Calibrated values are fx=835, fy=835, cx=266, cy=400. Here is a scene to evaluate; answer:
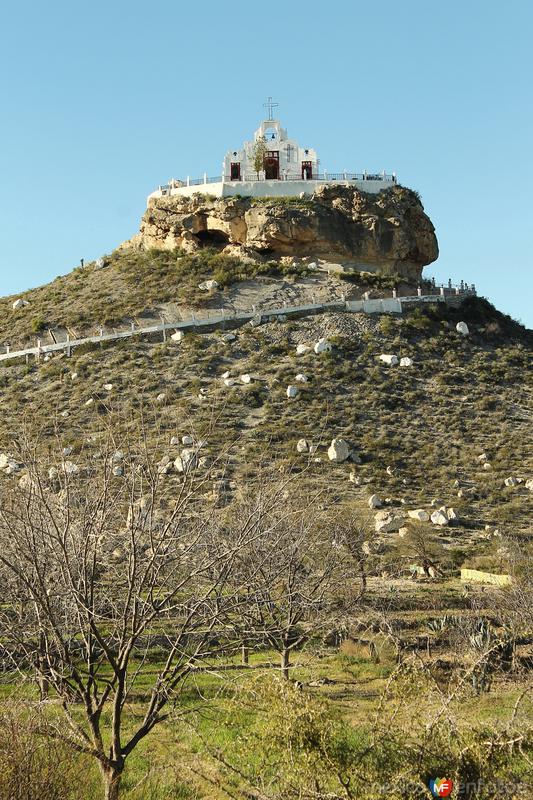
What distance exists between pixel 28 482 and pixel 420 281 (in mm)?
42469

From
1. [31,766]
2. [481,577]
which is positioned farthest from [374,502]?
[31,766]

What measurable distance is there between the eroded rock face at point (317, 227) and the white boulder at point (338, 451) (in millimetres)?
17260

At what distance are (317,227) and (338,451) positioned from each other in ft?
59.5

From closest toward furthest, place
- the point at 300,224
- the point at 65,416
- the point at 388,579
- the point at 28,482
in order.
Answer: the point at 28,482
the point at 388,579
the point at 65,416
the point at 300,224

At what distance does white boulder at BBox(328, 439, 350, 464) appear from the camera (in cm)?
2997

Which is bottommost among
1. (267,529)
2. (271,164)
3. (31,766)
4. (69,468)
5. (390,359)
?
(31,766)

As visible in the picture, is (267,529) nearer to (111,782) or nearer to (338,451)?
(111,782)

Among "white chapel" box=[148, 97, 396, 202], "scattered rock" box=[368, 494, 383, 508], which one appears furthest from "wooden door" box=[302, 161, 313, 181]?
"scattered rock" box=[368, 494, 383, 508]

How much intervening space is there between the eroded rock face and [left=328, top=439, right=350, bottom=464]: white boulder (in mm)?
17260

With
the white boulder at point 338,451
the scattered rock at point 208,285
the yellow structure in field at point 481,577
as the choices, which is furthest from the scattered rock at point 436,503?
the scattered rock at point 208,285

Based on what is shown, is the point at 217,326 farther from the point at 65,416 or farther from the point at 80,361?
the point at 65,416

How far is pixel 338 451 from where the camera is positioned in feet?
98.7

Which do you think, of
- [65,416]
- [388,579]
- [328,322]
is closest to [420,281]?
[328,322]

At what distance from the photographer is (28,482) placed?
6.55 m
